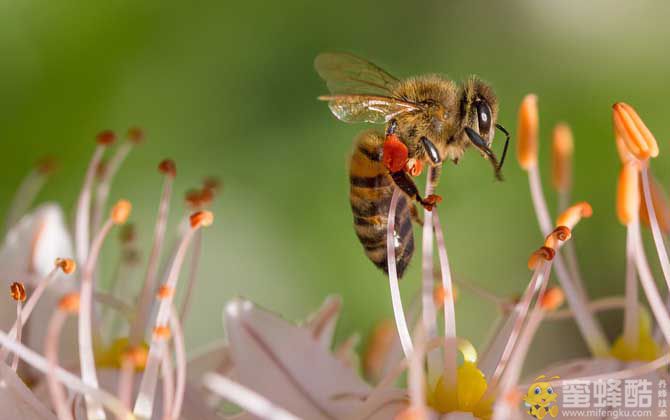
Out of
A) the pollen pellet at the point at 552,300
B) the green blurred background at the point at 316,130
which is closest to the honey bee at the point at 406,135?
the pollen pellet at the point at 552,300

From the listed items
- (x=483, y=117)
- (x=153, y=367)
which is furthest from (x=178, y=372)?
(x=483, y=117)

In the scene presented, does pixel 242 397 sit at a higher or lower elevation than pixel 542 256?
lower

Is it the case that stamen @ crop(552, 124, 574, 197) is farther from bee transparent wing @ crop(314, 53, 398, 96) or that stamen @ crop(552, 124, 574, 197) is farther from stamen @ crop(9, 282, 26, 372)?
stamen @ crop(9, 282, 26, 372)

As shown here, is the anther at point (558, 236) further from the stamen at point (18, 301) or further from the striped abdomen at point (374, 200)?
the stamen at point (18, 301)

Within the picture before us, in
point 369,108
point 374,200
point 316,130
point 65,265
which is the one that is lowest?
point 65,265

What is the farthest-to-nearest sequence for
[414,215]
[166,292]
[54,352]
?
[414,215] < [166,292] < [54,352]

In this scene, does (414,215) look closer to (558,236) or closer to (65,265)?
(558,236)
